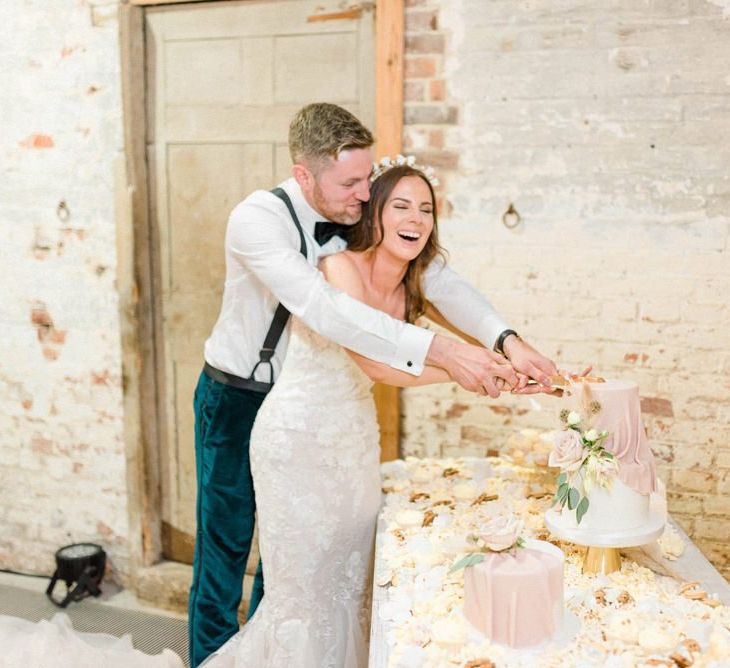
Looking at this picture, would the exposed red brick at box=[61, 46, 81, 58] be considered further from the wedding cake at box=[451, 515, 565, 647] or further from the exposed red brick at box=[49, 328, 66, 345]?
the wedding cake at box=[451, 515, 565, 647]

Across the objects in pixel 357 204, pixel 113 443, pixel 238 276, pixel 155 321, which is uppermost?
pixel 357 204

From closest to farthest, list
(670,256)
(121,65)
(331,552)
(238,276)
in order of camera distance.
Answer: (331,552)
(238,276)
(670,256)
(121,65)

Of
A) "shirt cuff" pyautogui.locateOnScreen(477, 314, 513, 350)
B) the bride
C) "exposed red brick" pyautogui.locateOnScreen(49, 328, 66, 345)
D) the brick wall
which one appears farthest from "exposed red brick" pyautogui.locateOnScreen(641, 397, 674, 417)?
"exposed red brick" pyautogui.locateOnScreen(49, 328, 66, 345)

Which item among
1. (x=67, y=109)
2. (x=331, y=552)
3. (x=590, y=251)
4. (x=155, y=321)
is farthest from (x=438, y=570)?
(x=67, y=109)

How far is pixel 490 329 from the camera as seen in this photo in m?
2.58

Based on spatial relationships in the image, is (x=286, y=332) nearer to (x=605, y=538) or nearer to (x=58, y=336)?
(x=605, y=538)

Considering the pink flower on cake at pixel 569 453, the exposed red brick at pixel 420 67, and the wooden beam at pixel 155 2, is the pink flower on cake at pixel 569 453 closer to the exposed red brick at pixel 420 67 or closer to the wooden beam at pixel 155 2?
the exposed red brick at pixel 420 67

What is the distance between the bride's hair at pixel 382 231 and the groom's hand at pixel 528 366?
321 millimetres

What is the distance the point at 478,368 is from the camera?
221 cm

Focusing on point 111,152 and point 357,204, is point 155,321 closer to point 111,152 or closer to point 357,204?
point 111,152

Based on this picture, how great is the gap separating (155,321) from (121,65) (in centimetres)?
108

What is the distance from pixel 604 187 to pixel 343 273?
1118 mm

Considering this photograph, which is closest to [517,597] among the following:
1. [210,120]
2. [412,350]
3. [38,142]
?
[412,350]

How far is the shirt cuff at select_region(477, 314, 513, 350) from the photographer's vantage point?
8.40 feet
